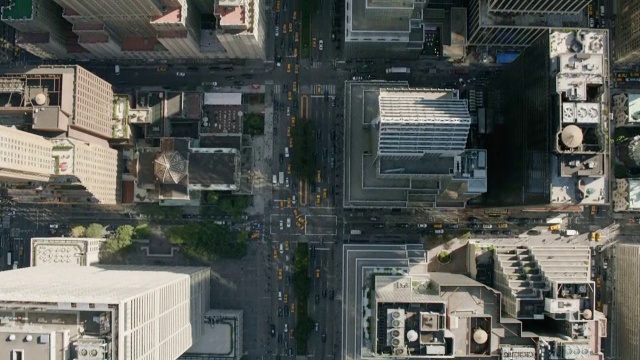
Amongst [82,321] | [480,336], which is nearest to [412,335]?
[480,336]

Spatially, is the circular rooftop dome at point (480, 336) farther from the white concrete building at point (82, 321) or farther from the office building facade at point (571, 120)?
the white concrete building at point (82, 321)

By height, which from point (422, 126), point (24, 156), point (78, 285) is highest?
point (422, 126)

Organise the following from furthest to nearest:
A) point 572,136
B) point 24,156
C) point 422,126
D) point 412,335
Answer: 1. point 24,156
2. point 412,335
3. point 422,126
4. point 572,136

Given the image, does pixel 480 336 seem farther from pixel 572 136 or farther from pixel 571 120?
pixel 571 120

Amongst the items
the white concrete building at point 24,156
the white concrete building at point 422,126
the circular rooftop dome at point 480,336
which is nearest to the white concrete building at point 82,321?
the white concrete building at point 24,156

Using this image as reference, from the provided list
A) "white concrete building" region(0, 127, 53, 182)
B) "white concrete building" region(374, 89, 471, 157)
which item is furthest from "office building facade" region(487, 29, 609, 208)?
"white concrete building" region(0, 127, 53, 182)

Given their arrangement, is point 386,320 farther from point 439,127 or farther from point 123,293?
point 123,293

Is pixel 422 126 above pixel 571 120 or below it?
below

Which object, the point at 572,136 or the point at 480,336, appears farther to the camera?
the point at 480,336
